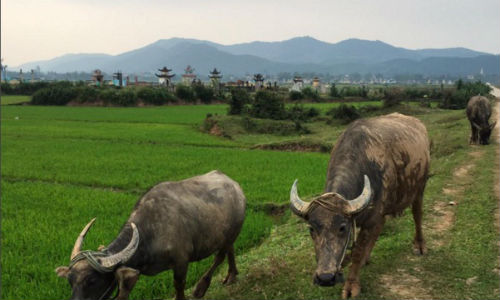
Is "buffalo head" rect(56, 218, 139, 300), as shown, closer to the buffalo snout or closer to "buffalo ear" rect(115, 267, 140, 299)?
"buffalo ear" rect(115, 267, 140, 299)

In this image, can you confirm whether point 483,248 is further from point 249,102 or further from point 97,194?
point 249,102

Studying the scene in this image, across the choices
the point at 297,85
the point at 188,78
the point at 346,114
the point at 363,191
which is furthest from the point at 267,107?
the point at 188,78

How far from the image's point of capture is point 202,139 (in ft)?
70.7

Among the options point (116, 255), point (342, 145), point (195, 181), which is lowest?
point (116, 255)

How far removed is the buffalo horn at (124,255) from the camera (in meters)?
3.52

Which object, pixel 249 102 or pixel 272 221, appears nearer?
pixel 272 221

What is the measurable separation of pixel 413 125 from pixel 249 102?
25454 millimetres

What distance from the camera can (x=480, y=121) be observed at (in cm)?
1326

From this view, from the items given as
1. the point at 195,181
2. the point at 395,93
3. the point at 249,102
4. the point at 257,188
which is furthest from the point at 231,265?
the point at 395,93

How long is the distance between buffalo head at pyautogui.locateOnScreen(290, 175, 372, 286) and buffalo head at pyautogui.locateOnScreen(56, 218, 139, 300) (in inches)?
71.5

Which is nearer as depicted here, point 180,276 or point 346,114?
point 180,276

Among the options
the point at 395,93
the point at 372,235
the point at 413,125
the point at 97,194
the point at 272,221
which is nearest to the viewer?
the point at 372,235

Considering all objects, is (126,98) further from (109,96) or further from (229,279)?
(229,279)

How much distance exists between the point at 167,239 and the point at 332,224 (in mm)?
1814
